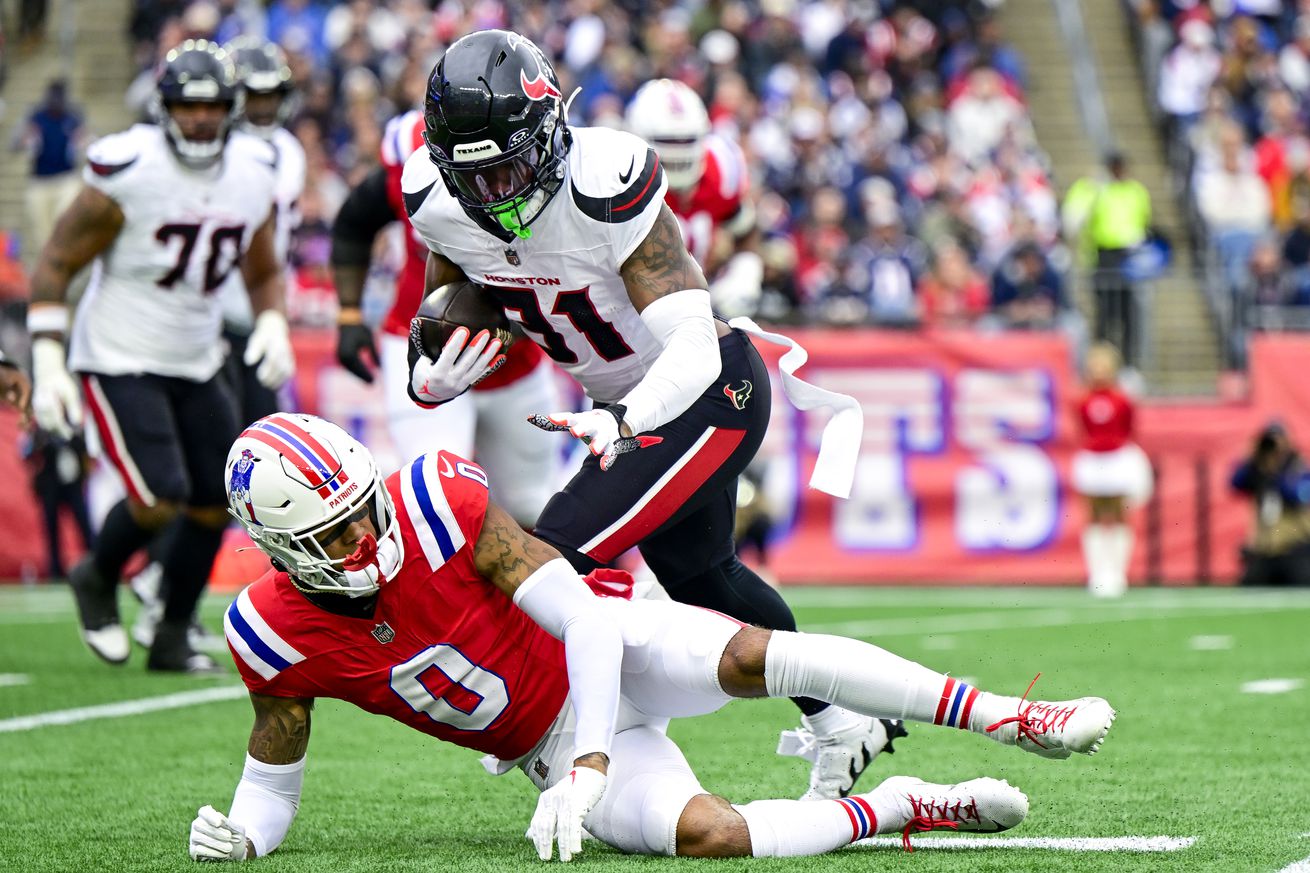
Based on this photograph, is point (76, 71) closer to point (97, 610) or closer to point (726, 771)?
point (97, 610)

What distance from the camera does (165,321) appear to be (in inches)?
269

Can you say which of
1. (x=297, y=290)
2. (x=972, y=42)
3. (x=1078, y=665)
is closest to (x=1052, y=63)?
(x=972, y=42)

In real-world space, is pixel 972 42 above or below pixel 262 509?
above

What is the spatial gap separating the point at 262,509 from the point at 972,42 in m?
13.5

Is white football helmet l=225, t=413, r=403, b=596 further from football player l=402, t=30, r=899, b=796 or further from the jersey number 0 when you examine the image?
football player l=402, t=30, r=899, b=796

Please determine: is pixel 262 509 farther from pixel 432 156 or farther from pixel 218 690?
pixel 218 690

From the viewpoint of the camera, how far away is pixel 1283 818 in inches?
160

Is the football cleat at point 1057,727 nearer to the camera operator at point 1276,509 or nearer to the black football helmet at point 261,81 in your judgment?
the black football helmet at point 261,81

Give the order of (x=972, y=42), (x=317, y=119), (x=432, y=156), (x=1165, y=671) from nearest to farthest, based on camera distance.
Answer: (x=432, y=156)
(x=1165, y=671)
(x=317, y=119)
(x=972, y=42)

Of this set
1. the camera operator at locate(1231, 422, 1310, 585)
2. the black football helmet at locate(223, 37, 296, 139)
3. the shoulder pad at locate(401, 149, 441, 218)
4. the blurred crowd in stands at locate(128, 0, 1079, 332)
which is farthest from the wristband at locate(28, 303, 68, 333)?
the camera operator at locate(1231, 422, 1310, 585)

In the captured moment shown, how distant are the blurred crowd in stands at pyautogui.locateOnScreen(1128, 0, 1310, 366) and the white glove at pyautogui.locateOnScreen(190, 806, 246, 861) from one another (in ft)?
30.7

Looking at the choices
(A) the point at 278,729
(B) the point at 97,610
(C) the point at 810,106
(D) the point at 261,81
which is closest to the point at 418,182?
(A) the point at 278,729

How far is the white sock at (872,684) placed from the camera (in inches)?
139

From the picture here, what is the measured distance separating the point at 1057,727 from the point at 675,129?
3.31m
